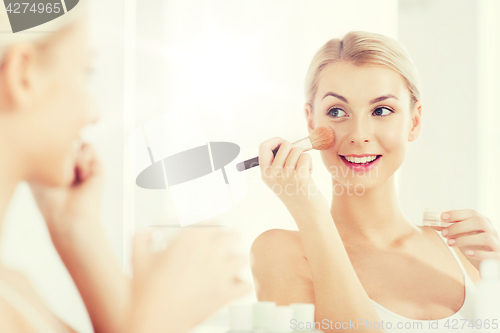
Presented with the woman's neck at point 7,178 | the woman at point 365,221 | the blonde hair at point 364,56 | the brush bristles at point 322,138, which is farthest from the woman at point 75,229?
the blonde hair at point 364,56

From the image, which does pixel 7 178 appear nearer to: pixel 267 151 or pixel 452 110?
pixel 267 151

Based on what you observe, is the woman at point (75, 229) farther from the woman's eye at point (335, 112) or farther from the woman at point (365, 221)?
the woman's eye at point (335, 112)

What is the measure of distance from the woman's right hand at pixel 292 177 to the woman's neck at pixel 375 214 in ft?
0.11

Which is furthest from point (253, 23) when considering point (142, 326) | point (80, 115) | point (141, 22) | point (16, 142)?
point (142, 326)

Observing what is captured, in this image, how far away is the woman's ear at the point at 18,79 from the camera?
0.73 meters

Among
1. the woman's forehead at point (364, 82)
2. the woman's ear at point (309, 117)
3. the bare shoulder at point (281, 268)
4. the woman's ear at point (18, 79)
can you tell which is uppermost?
the woman's ear at point (18, 79)

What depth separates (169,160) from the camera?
0.78 meters

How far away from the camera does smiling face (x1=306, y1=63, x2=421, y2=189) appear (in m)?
0.71

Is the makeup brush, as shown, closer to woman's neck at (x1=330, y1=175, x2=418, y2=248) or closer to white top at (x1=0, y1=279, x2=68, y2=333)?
woman's neck at (x1=330, y1=175, x2=418, y2=248)

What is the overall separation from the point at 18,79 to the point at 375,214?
65 cm

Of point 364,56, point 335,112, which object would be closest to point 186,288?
point 335,112

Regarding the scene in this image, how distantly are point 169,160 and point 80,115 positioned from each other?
0.61ft

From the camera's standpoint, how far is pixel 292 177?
72 centimetres

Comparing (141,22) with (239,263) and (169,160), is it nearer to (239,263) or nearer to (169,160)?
(169,160)
